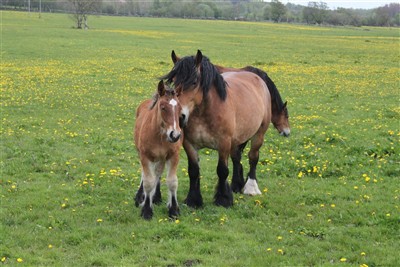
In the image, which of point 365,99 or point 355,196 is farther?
point 365,99

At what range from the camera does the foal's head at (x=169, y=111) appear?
269 inches

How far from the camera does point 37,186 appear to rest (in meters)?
9.58

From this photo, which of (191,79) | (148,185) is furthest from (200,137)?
(148,185)

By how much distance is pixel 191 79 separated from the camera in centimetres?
778

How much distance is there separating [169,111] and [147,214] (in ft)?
6.56

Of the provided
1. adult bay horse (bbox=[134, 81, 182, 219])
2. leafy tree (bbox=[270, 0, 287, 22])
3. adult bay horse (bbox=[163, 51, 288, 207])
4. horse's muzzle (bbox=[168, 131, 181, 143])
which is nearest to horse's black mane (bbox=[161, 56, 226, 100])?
adult bay horse (bbox=[163, 51, 288, 207])

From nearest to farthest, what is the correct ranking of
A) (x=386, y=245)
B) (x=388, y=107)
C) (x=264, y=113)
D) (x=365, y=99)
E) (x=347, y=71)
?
(x=386, y=245) → (x=264, y=113) → (x=388, y=107) → (x=365, y=99) → (x=347, y=71)

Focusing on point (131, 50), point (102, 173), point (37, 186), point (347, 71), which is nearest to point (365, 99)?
point (347, 71)

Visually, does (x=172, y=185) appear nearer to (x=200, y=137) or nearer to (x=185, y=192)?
(x=200, y=137)

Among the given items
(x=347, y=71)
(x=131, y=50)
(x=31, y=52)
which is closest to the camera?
(x=347, y=71)

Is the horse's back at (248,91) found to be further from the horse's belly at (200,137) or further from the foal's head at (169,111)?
the foal's head at (169,111)

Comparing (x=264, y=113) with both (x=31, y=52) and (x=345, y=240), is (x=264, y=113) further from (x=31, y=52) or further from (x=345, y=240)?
(x=31, y=52)

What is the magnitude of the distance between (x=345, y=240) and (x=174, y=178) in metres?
2.87

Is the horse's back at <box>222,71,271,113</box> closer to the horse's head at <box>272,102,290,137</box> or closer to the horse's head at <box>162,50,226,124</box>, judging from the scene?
the horse's head at <box>272,102,290,137</box>
